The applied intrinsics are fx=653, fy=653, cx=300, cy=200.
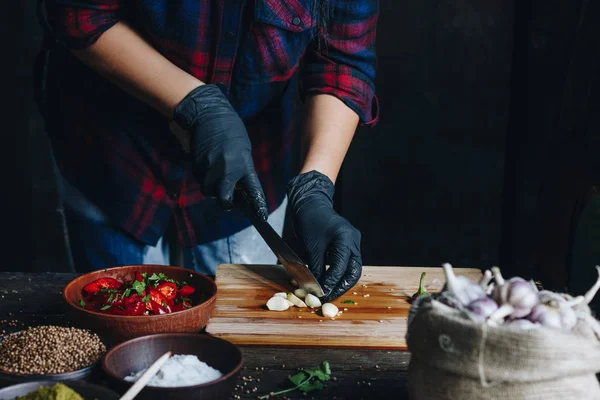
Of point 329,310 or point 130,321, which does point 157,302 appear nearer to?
point 130,321

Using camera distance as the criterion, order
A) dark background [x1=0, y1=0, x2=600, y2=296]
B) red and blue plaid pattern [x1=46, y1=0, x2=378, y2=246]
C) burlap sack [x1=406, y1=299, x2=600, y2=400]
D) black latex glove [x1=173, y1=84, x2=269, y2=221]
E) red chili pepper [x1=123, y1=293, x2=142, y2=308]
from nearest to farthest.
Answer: burlap sack [x1=406, y1=299, x2=600, y2=400]
red chili pepper [x1=123, y1=293, x2=142, y2=308]
black latex glove [x1=173, y1=84, x2=269, y2=221]
red and blue plaid pattern [x1=46, y1=0, x2=378, y2=246]
dark background [x1=0, y1=0, x2=600, y2=296]

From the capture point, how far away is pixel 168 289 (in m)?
1.65

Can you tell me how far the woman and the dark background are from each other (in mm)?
1248

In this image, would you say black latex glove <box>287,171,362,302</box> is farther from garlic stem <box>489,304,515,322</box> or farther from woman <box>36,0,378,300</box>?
garlic stem <box>489,304,515,322</box>

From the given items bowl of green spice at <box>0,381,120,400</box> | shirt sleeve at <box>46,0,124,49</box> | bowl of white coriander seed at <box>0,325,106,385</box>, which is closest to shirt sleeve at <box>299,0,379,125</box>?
shirt sleeve at <box>46,0,124,49</box>

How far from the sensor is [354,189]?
3711 mm

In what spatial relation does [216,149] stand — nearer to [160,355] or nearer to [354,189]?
[160,355]

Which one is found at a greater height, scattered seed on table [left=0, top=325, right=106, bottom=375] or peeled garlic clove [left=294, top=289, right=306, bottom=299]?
scattered seed on table [left=0, top=325, right=106, bottom=375]

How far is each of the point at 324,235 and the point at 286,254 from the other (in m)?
0.18

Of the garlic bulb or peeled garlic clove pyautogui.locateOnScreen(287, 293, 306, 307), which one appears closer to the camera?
the garlic bulb

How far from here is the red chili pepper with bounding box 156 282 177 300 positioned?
1.63 meters

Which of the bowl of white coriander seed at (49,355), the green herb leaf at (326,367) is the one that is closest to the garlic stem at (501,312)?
the green herb leaf at (326,367)

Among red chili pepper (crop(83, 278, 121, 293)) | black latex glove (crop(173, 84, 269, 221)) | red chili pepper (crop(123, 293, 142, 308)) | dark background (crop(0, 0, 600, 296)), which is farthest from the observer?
dark background (crop(0, 0, 600, 296))

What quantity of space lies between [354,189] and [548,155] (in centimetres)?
105
